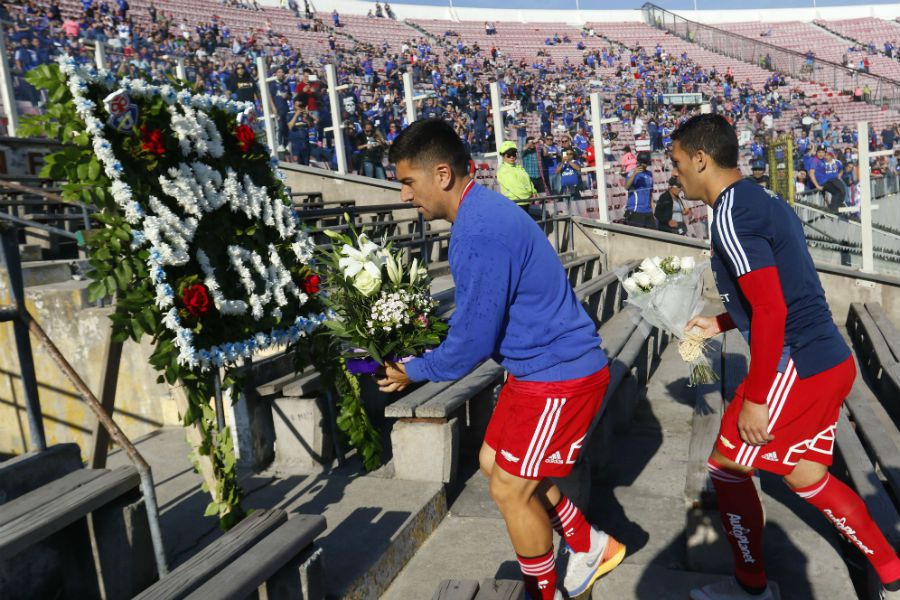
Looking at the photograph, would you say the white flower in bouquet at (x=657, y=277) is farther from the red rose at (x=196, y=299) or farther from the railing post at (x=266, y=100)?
the railing post at (x=266, y=100)

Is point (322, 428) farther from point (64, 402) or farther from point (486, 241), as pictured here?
point (64, 402)

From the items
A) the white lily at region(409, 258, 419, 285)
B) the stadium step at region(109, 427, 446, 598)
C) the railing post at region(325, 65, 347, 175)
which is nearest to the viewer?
the white lily at region(409, 258, 419, 285)

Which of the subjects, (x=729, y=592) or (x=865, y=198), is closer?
(x=729, y=592)

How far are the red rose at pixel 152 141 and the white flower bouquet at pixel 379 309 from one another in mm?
793

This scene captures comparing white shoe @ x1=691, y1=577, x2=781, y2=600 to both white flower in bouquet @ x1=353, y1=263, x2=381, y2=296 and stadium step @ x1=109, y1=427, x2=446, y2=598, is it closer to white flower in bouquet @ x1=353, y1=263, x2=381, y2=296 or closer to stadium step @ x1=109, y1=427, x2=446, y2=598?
stadium step @ x1=109, y1=427, x2=446, y2=598

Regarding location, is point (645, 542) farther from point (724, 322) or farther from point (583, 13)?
point (583, 13)

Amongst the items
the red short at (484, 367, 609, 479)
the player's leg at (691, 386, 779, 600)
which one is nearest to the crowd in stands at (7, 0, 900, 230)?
the red short at (484, 367, 609, 479)

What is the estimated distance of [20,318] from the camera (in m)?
2.74

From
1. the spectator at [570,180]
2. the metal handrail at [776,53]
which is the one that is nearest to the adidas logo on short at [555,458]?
the spectator at [570,180]

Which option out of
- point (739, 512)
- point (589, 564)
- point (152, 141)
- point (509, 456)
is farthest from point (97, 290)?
point (739, 512)

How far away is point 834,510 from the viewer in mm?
2807

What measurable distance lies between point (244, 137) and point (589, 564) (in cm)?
243

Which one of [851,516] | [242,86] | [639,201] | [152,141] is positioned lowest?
[851,516]

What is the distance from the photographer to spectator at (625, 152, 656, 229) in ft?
38.0
